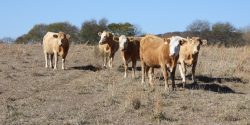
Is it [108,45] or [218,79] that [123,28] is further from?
[218,79]

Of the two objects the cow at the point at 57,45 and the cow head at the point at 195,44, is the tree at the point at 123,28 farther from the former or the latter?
the cow head at the point at 195,44

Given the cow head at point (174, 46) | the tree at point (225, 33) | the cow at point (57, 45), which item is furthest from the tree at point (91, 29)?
the cow head at point (174, 46)

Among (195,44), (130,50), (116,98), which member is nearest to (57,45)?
(130,50)

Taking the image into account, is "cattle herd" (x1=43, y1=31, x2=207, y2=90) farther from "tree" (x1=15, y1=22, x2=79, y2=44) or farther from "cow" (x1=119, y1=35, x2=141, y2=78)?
"tree" (x1=15, y1=22, x2=79, y2=44)

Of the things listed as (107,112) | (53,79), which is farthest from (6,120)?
(53,79)

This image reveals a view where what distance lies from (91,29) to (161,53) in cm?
4373

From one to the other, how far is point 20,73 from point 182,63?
6.00 m

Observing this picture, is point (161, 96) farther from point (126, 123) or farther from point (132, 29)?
point (132, 29)

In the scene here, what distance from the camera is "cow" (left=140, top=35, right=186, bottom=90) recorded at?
1601 cm

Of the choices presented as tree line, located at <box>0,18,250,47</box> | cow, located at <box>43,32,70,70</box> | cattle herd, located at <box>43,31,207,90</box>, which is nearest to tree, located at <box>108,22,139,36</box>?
tree line, located at <box>0,18,250,47</box>

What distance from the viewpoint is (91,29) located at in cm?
5978

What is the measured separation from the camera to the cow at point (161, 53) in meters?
16.0

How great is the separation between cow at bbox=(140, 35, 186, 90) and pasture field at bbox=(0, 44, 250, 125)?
0.57 m

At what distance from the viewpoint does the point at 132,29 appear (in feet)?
171
